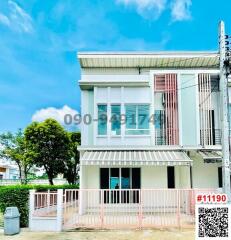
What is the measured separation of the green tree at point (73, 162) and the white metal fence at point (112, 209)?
1878 cm

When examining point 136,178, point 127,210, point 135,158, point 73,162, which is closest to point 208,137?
point 136,178

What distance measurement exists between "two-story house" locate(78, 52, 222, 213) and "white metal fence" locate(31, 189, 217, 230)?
2538 millimetres

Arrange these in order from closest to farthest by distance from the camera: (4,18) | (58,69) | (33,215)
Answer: (33,215) → (4,18) → (58,69)

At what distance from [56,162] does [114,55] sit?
16.0 meters

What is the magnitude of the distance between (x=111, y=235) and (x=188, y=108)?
12428 millimetres

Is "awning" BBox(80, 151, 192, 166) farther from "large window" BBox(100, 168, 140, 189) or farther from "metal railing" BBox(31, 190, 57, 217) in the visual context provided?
"metal railing" BBox(31, 190, 57, 217)

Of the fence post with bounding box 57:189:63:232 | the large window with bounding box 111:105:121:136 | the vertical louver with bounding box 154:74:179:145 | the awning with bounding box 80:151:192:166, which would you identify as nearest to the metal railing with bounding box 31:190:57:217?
the fence post with bounding box 57:189:63:232

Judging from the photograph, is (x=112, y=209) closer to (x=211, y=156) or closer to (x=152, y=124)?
(x=211, y=156)

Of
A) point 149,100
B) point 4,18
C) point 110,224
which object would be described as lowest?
point 110,224

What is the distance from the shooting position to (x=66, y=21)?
28688mm

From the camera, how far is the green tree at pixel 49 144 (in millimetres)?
37250

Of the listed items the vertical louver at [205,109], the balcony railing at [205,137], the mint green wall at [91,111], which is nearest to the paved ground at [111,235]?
the balcony railing at [205,137]

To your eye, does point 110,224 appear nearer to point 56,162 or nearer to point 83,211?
point 83,211

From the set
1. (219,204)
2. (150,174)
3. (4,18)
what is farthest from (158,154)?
(4,18)
